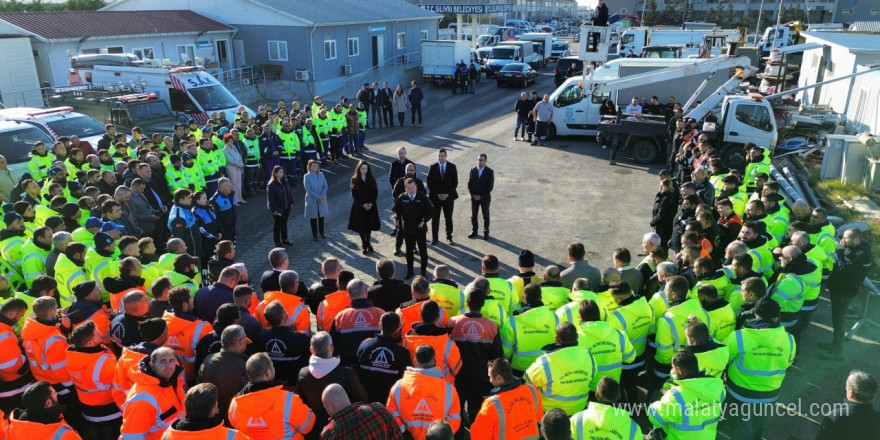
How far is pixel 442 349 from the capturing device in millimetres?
4820

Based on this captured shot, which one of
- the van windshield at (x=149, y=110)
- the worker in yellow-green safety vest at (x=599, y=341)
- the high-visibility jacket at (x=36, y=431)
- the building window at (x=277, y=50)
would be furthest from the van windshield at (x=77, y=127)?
the building window at (x=277, y=50)

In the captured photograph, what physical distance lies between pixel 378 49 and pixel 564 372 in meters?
31.2

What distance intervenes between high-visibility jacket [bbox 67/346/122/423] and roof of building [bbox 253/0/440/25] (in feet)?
80.5

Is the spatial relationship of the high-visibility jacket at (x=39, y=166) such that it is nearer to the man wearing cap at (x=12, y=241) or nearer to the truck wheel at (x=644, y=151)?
the man wearing cap at (x=12, y=241)

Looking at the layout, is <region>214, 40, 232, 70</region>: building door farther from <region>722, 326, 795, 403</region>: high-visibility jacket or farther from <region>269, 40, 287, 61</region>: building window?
<region>722, 326, 795, 403</region>: high-visibility jacket

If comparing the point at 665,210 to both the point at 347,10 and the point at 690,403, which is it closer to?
the point at 690,403

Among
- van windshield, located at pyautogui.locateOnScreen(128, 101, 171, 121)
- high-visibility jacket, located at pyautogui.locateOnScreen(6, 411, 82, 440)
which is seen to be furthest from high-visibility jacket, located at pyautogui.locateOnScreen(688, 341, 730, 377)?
van windshield, located at pyautogui.locateOnScreen(128, 101, 171, 121)

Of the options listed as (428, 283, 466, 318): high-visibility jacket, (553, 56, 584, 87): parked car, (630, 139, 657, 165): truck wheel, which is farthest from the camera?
(553, 56, 584, 87): parked car

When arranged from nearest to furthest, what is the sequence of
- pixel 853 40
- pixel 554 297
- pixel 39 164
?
pixel 554 297, pixel 39 164, pixel 853 40

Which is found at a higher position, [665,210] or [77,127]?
[77,127]

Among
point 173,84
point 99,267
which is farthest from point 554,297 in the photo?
point 173,84

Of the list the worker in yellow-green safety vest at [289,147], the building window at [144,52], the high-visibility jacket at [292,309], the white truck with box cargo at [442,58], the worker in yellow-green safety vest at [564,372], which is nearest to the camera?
the worker in yellow-green safety vest at [564,372]

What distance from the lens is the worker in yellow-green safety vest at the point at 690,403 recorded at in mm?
4215

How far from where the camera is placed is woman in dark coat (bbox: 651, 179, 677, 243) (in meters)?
9.50
